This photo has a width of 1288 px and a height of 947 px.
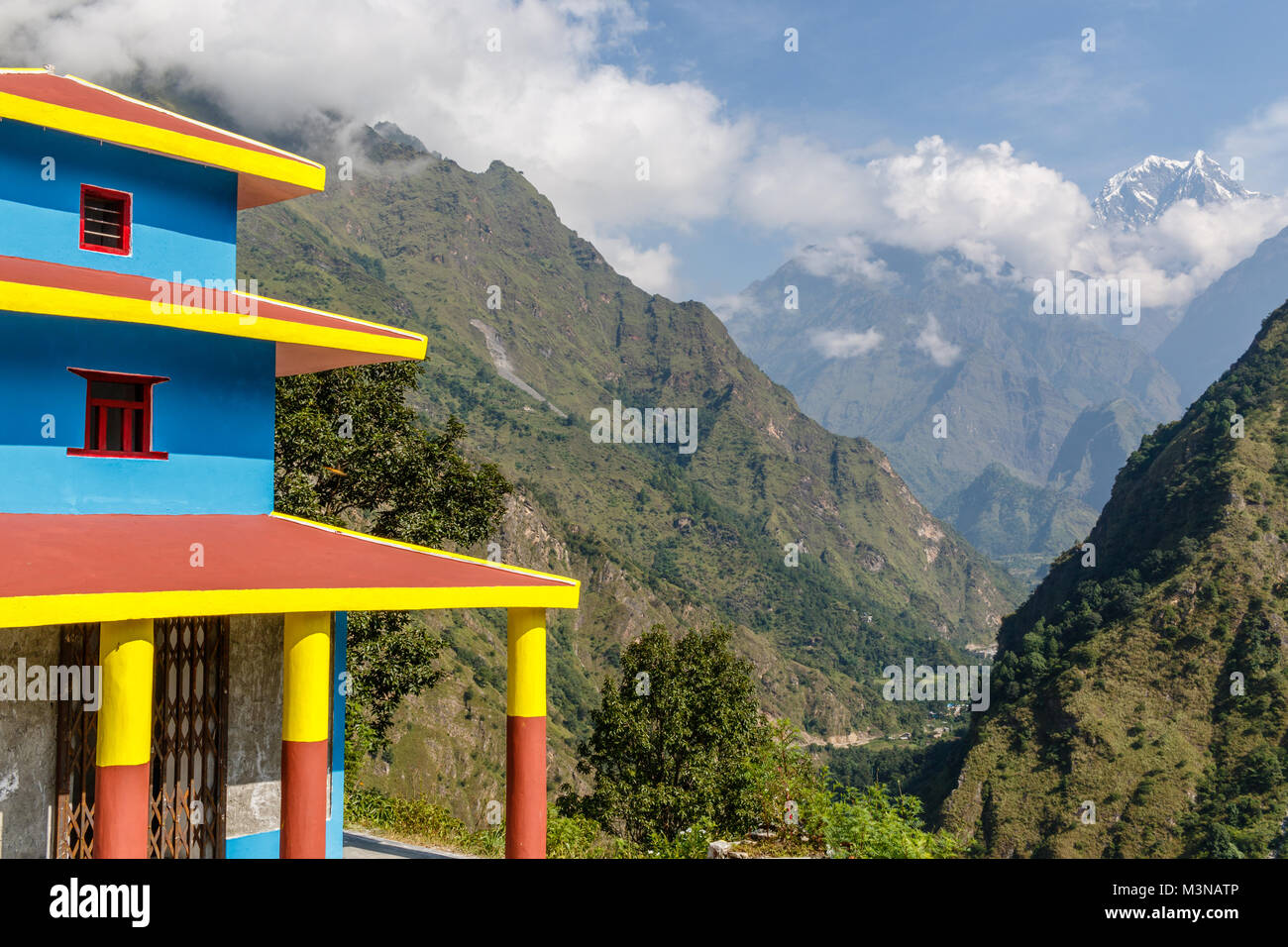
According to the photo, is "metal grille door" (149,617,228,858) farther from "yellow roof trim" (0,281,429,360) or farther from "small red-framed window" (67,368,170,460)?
"yellow roof trim" (0,281,429,360)

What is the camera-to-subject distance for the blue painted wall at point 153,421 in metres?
10.1

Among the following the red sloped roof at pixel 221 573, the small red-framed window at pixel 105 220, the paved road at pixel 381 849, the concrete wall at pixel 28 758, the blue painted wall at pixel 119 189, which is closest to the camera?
the red sloped roof at pixel 221 573

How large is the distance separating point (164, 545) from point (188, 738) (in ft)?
8.31

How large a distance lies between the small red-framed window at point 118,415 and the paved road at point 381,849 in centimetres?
675

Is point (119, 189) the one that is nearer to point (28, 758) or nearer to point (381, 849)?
point (28, 758)

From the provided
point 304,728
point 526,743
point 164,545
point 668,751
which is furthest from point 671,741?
point 164,545

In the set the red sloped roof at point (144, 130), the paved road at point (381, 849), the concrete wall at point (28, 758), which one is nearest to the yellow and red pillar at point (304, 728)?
the concrete wall at point (28, 758)

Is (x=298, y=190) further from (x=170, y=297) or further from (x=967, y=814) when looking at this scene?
(x=967, y=814)

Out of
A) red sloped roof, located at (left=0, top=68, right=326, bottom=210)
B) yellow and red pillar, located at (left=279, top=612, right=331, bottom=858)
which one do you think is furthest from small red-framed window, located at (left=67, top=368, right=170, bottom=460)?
yellow and red pillar, located at (left=279, top=612, right=331, bottom=858)

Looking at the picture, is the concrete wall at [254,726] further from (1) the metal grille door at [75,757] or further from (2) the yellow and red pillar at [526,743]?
(2) the yellow and red pillar at [526,743]

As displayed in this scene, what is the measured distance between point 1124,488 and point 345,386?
112m

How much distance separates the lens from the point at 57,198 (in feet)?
37.4

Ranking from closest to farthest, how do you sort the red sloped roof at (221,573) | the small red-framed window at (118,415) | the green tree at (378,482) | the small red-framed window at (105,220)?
the red sloped roof at (221,573) < the small red-framed window at (118,415) < the small red-framed window at (105,220) < the green tree at (378,482)
